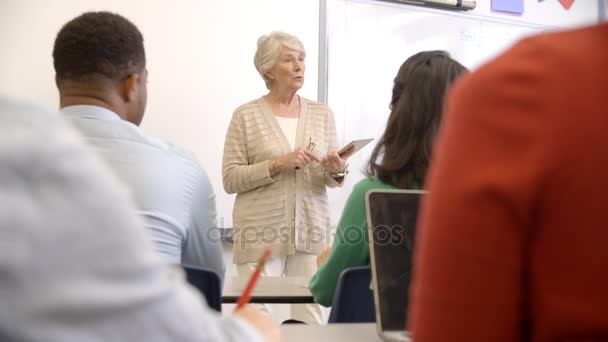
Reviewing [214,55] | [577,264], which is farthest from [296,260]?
[577,264]

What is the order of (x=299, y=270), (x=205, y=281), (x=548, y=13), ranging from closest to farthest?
(x=205, y=281)
(x=299, y=270)
(x=548, y=13)

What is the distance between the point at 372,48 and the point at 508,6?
45.6 inches

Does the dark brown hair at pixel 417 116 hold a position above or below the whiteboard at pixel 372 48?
below

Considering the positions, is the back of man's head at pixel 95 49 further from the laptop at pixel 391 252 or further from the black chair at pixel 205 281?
the laptop at pixel 391 252

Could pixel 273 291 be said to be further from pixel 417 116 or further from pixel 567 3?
pixel 567 3

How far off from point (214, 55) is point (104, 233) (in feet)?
11.3

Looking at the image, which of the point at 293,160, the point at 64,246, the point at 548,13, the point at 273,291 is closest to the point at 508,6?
the point at 548,13

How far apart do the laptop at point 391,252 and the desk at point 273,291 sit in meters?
0.56

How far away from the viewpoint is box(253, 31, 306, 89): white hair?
3223 millimetres

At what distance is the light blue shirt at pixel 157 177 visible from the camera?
1.41 m

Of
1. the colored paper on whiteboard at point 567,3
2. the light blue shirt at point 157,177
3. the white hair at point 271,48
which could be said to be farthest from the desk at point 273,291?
the colored paper on whiteboard at point 567,3

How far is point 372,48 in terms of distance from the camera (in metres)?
4.22

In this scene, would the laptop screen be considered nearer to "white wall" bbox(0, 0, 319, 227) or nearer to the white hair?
the white hair

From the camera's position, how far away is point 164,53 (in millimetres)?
3648
